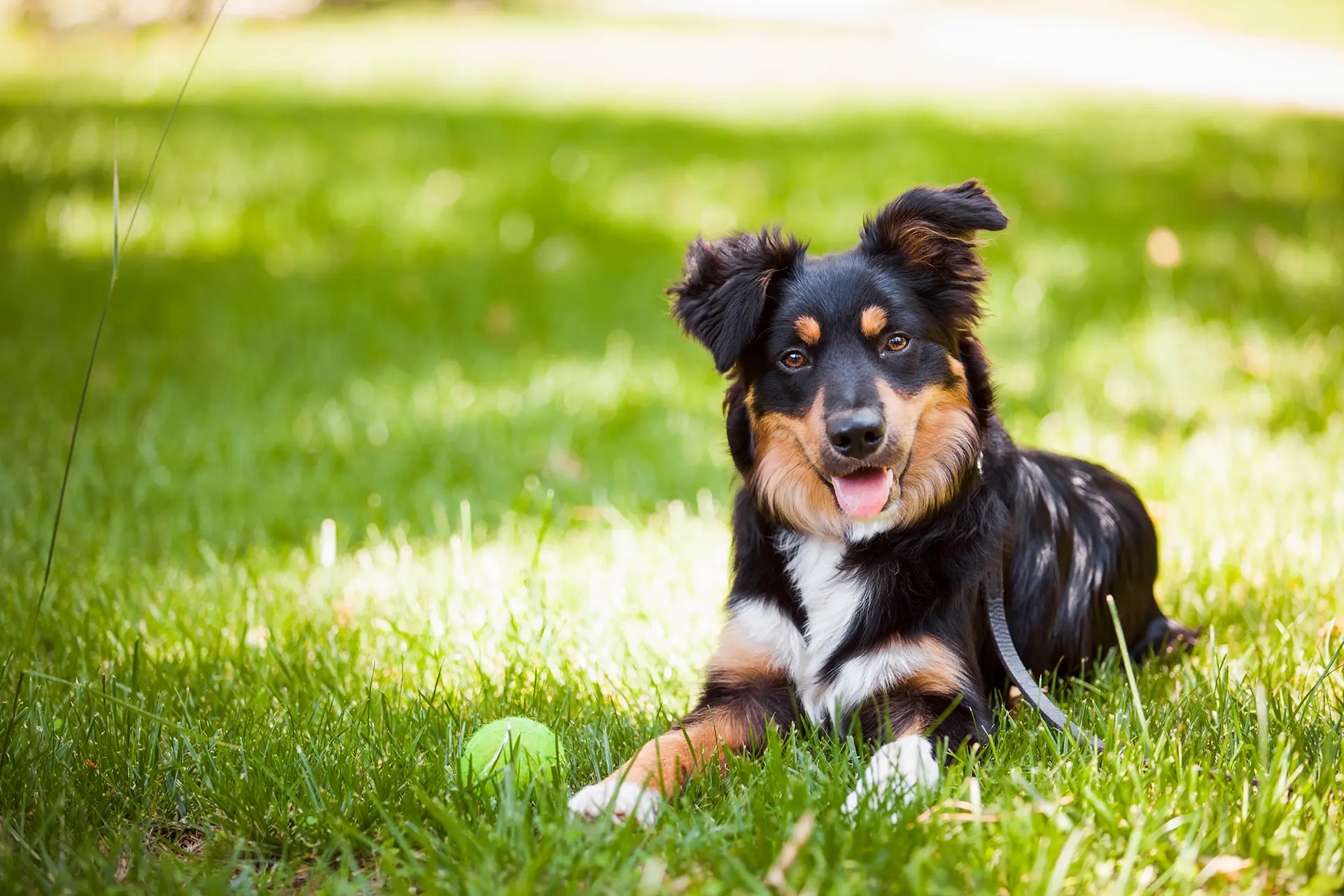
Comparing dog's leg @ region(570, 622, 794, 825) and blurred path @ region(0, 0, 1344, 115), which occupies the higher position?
blurred path @ region(0, 0, 1344, 115)

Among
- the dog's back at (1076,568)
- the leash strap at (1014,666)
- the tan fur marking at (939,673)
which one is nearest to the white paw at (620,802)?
the tan fur marking at (939,673)

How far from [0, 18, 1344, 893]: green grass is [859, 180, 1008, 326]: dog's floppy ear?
1231 millimetres

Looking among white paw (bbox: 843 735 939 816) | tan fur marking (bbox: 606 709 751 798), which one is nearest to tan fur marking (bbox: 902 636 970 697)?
white paw (bbox: 843 735 939 816)

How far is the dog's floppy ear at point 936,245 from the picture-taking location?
3189 millimetres

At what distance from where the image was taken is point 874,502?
3062 millimetres

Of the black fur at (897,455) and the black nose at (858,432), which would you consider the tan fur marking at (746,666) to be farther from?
the black nose at (858,432)

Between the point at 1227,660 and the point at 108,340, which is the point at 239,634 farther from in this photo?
the point at 108,340

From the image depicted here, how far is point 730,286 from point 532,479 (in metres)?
2.33

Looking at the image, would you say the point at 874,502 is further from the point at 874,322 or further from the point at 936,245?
the point at 936,245

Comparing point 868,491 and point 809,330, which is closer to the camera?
point 868,491

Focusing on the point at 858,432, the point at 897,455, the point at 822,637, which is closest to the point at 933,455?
the point at 897,455

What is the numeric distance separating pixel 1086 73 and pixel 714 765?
641 inches

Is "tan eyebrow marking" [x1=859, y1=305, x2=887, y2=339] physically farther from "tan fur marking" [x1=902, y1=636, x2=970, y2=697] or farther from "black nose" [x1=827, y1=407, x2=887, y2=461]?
"tan fur marking" [x1=902, y1=636, x2=970, y2=697]

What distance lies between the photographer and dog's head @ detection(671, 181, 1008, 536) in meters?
3.07
